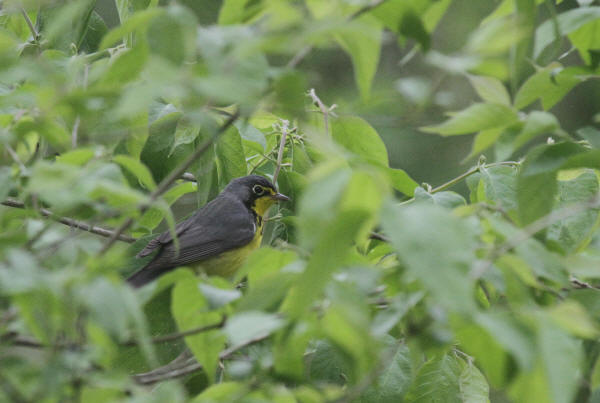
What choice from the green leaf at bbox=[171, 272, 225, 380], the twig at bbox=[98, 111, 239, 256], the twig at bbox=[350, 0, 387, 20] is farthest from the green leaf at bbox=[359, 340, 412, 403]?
the twig at bbox=[350, 0, 387, 20]

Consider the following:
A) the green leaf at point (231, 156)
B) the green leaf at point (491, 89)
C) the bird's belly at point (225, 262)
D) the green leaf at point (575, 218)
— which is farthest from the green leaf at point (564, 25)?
the bird's belly at point (225, 262)

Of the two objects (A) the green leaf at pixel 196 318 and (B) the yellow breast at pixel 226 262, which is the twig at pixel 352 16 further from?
(B) the yellow breast at pixel 226 262

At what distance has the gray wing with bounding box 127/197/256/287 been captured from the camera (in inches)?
180

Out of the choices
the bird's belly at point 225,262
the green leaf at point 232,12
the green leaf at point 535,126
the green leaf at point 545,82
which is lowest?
the bird's belly at point 225,262

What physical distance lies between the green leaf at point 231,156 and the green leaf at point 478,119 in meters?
1.32

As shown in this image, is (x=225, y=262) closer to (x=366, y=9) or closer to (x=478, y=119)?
(x=478, y=119)

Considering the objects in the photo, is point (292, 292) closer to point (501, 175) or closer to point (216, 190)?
point (501, 175)

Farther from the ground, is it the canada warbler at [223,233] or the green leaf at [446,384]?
the green leaf at [446,384]

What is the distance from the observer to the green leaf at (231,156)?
3.02 metres

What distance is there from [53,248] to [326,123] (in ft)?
4.99

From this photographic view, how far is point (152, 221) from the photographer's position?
3.22 metres

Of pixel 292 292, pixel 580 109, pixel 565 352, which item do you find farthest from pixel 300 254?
pixel 580 109

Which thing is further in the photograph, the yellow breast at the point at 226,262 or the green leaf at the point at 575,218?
the yellow breast at the point at 226,262

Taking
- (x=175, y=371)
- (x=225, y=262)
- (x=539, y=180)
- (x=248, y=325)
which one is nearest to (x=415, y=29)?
(x=539, y=180)
